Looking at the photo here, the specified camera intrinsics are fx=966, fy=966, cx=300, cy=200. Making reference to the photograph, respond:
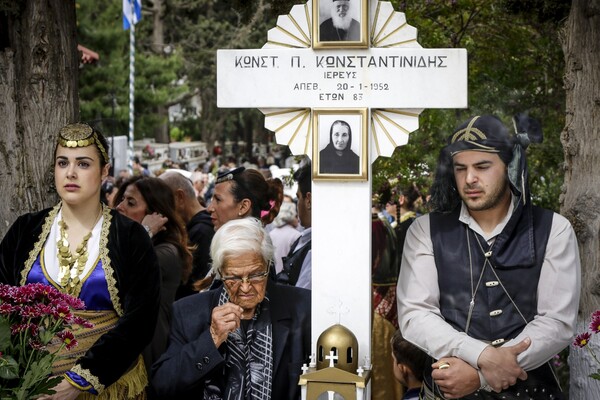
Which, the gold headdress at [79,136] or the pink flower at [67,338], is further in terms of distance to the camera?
the gold headdress at [79,136]

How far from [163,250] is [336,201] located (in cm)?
201

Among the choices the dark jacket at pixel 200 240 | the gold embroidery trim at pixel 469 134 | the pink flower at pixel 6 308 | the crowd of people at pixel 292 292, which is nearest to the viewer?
the pink flower at pixel 6 308

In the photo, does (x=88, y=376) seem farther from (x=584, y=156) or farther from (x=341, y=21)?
(x=584, y=156)

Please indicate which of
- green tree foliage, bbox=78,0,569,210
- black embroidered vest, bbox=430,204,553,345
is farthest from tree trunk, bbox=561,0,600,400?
black embroidered vest, bbox=430,204,553,345

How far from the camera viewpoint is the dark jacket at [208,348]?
3586 millimetres

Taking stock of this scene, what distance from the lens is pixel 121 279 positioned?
3906mm

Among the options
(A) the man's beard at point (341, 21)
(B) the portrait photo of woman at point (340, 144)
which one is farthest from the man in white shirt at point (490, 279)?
(A) the man's beard at point (341, 21)

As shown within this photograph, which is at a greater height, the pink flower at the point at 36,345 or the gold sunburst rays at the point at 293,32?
the gold sunburst rays at the point at 293,32

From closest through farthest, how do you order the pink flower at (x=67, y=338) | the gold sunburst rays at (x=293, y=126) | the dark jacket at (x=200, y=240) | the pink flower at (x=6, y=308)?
1. the pink flower at (x=6, y=308)
2. the pink flower at (x=67, y=338)
3. the gold sunburst rays at (x=293, y=126)
4. the dark jacket at (x=200, y=240)

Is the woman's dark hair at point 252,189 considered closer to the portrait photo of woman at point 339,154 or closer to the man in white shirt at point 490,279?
the portrait photo of woman at point 339,154

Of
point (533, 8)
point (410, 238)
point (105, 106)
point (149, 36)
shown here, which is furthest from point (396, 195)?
point (149, 36)

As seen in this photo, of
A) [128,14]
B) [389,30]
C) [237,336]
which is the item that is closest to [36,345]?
[237,336]

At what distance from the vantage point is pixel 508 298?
3533 millimetres

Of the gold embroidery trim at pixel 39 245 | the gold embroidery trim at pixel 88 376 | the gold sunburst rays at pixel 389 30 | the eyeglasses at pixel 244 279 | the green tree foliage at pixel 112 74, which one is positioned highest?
the green tree foliage at pixel 112 74
